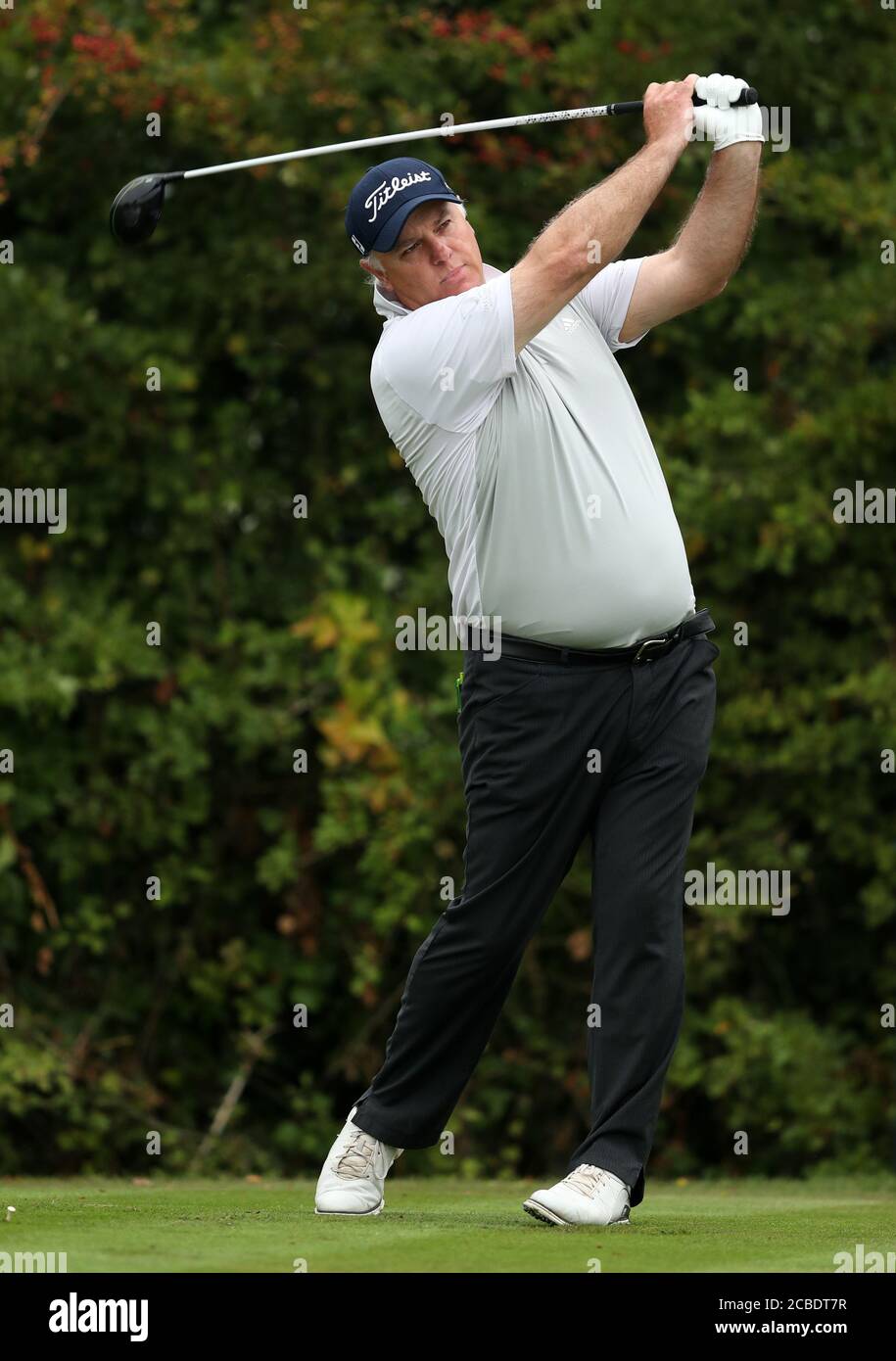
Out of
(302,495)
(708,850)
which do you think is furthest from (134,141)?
(708,850)

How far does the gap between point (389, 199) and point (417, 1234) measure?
1.97 meters

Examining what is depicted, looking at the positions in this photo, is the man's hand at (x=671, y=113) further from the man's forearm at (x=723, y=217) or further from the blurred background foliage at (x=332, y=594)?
the blurred background foliage at (x=332, y=594)

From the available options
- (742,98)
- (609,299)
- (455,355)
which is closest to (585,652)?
(455,355)

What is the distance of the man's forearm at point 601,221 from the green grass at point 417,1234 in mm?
1717

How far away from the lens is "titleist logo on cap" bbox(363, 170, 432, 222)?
12.9 feet

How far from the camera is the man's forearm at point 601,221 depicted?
3.58 metres

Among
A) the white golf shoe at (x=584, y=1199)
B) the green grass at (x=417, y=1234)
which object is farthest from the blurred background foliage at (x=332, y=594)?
the white golf shoe at (x=584, y=1199)

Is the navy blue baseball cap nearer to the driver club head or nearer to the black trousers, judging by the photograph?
the black trousers

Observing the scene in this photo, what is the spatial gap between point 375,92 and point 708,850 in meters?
3.10

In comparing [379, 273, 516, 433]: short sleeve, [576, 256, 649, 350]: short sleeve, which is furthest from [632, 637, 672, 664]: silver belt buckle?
[576, 256, 649, 350]: short sleeve

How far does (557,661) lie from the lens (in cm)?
386

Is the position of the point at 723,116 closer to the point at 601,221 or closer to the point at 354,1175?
the point at 601,221

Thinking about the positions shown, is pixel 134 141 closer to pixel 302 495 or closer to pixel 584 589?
pixel 302 495

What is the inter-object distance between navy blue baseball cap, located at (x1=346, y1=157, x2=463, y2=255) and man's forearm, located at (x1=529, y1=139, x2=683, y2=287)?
0.38 meters
